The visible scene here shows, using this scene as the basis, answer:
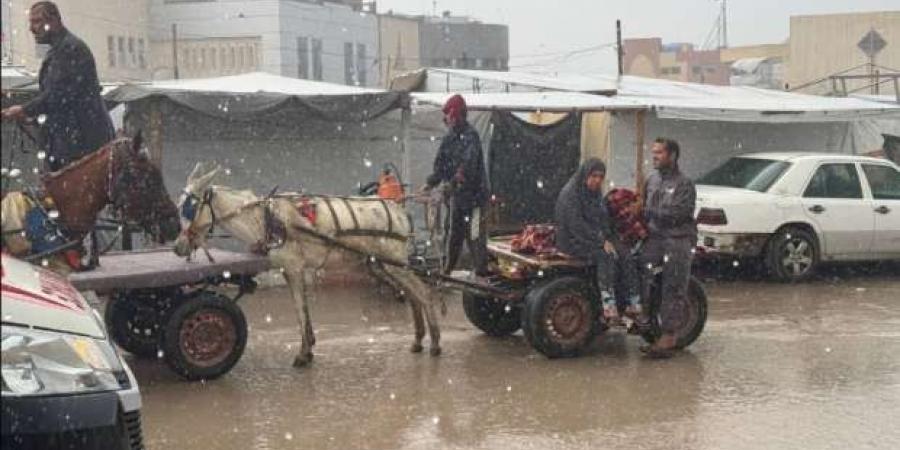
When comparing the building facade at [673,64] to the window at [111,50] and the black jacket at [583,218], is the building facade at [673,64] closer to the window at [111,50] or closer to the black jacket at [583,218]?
the window at [111,50]

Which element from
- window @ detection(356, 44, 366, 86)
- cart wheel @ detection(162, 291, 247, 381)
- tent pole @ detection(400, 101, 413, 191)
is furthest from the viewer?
window @ detection(356, 44, 366, 86)

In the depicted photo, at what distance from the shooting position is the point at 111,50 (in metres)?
46.3

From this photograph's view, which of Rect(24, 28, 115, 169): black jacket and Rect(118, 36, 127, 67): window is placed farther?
Rect(118, 36, 127, 67): window

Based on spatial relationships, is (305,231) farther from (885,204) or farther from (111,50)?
(111,50)

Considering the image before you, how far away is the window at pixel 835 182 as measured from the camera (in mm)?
14141

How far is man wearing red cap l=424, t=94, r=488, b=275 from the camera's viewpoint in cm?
992

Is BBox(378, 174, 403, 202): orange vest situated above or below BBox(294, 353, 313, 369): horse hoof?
above

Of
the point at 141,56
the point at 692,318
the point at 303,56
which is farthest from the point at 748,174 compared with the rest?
the point at 141,56

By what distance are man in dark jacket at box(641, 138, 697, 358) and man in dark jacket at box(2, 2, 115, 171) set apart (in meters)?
4.35

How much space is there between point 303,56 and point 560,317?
138 ft

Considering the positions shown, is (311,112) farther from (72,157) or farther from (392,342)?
(72,157)

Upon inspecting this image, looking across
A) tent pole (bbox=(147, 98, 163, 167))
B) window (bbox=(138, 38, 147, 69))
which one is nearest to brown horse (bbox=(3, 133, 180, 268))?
tent pole (bbox=(147, 98, 163, 167))

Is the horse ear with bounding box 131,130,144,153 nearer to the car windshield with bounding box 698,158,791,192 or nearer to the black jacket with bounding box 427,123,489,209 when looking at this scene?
the black jacket with bounding box 427,123,489,209

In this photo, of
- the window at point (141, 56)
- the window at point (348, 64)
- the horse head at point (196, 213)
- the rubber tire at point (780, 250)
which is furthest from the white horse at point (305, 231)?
the window at point (348, 64)
